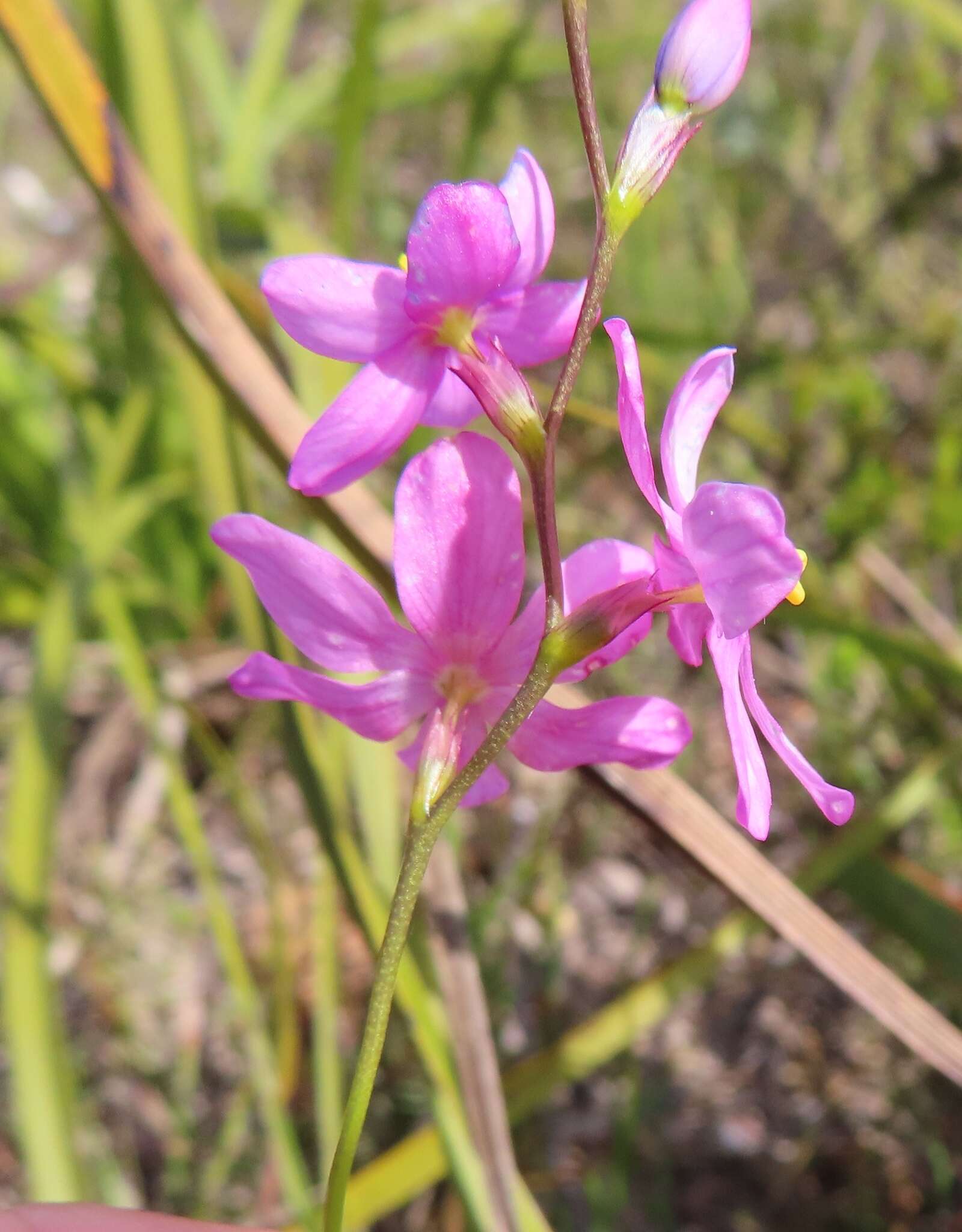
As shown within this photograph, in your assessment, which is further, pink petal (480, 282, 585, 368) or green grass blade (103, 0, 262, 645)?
green grass blade (103, 0, 262, 645)

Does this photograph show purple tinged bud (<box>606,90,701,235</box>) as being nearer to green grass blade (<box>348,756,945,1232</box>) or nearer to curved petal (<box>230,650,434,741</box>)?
curved petal (<box>230,650,434,741</box>)

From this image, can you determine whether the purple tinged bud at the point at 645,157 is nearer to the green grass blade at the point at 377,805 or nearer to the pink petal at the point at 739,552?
the pink petal at the point at 739,552

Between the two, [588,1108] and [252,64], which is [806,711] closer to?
[588,1108]

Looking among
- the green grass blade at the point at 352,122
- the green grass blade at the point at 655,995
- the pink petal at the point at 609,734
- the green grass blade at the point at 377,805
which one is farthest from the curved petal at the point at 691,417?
the green grass blade at the point at 352,122

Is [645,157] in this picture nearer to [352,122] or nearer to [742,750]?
[742,750]

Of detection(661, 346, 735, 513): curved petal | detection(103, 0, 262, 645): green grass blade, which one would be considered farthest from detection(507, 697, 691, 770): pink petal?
detection(103, 0, 262, 645): green grass blade

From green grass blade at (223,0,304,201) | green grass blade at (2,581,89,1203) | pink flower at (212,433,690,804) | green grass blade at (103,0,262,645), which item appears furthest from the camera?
green grass blade at (223,0,304,201)
